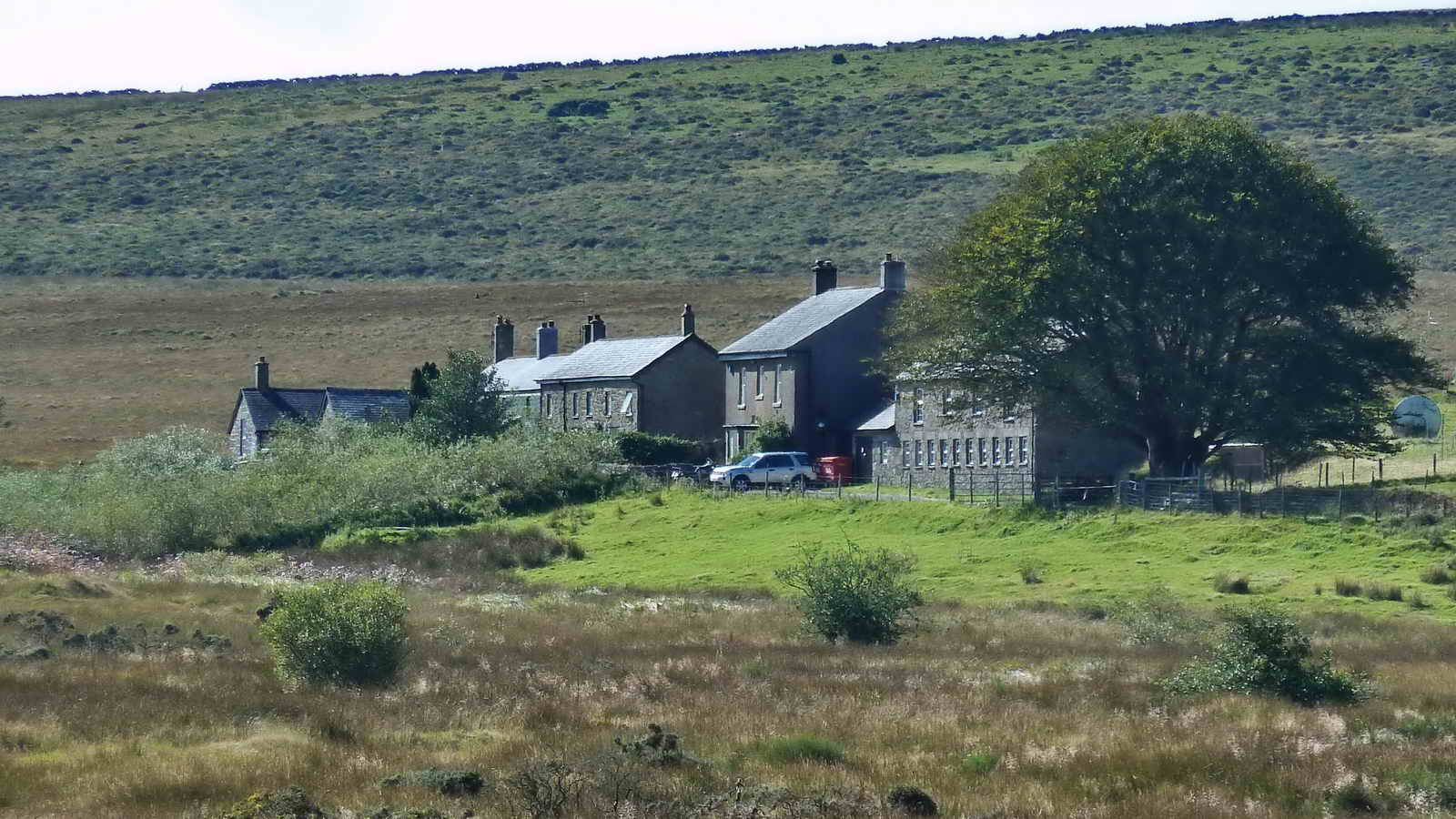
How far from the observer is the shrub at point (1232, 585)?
43.4 meters

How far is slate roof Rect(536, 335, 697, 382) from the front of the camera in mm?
91375

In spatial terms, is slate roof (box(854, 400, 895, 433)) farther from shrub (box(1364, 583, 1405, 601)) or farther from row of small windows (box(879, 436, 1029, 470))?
shrub (box(1364, 583, 1405, 601))

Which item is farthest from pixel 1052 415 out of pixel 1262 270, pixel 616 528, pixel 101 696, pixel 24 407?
pixel 24 407

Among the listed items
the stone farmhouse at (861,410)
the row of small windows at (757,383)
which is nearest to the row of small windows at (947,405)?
the stone farmhouse at (861,410)

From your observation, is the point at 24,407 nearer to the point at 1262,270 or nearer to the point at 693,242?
the point at 693,242

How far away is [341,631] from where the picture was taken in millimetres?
27688

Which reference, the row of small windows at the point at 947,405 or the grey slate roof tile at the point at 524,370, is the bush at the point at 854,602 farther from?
the grey slate roof tile at the point at 524,370

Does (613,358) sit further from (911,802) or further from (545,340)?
(911,802)

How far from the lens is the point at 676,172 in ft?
579

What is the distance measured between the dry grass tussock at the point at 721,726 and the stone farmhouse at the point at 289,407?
63702 millimetres

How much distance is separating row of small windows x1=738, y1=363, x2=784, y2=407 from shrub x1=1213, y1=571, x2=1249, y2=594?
131 feet

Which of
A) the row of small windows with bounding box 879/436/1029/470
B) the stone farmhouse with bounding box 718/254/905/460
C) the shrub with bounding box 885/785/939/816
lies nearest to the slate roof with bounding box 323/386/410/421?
the stone farmhouse with bounding box 718/254/905/460

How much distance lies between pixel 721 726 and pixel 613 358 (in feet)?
233

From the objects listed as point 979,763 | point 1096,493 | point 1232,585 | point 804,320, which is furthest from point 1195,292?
point 979,763
